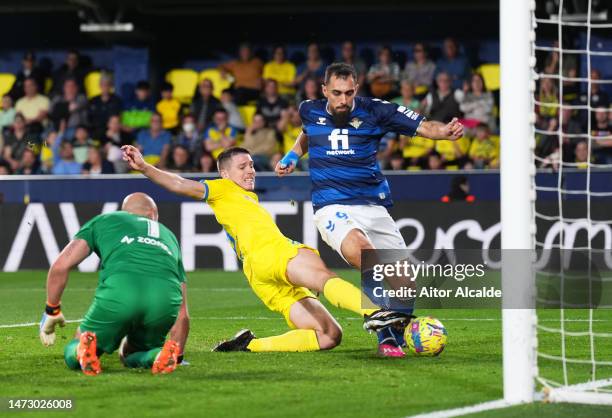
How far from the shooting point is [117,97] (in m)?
19.9

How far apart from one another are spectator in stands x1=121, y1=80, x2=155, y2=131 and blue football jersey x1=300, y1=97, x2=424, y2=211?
462 inches

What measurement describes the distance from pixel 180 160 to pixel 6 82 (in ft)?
17.1

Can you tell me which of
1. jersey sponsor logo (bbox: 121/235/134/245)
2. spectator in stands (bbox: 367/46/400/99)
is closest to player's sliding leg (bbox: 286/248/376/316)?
jersey sponsor logo (bbox: 121/235/134/245)

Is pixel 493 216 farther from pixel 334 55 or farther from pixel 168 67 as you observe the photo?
pixel 168 67


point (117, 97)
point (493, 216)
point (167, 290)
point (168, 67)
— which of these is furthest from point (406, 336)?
point (168, 67)

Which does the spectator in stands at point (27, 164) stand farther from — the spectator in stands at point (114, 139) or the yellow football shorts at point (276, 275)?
the yellow football shorts at point (276, 275)

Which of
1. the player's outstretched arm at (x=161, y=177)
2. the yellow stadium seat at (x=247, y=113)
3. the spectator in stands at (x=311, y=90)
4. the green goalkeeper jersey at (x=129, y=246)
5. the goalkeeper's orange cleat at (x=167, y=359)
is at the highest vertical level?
the spectator in stands at (x=311, y=90)

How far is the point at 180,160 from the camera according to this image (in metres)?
17.8

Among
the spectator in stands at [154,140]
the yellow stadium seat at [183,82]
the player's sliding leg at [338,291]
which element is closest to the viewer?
the player's sliding leg at [338,291]

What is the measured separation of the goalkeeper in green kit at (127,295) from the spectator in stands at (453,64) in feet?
43.0

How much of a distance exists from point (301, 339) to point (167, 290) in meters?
1.50

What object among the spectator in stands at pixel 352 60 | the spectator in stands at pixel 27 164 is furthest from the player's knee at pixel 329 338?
the spectator in stands at pixel 352 60

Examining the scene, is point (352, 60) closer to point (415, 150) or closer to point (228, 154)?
point (415, 150)

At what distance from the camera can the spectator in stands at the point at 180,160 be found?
1765 centimetres
